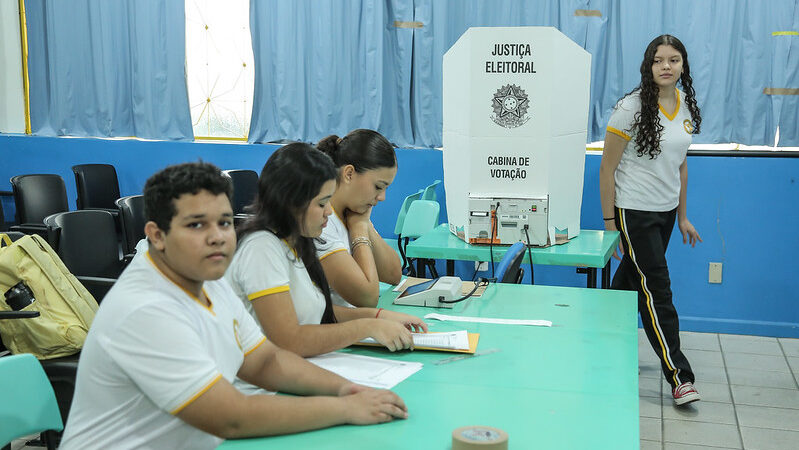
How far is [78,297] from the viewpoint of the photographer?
2.66 meters

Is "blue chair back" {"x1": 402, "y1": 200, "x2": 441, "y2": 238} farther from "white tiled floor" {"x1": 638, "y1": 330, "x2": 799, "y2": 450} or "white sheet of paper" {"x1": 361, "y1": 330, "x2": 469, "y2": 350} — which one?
"white sheet of paper" {"x1": 361, "y1": 330, "x2": 469, "y2": 350}

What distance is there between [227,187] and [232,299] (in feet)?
0.89

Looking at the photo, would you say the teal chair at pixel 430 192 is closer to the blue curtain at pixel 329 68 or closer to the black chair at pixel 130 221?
the blue curtain at pixel 329 68

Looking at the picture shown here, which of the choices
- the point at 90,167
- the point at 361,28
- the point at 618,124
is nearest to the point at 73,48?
the point at 90,167

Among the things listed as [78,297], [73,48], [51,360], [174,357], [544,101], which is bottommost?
[51,360]

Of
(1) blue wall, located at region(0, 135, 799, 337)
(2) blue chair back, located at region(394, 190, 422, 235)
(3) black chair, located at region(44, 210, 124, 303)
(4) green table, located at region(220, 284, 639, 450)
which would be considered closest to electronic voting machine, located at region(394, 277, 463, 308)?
(4) green table, located at region(220, 284, 639, 450)

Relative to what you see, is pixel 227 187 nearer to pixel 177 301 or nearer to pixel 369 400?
pixel 177 301

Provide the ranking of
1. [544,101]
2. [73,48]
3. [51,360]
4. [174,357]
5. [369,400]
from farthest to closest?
[73,48] < [544,101] < [51,360] < [369,400] < [174,357]

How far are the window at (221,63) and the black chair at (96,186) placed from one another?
778 millimetres

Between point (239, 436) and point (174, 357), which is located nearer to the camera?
point (174, 357)

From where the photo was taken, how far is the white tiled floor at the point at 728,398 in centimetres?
309

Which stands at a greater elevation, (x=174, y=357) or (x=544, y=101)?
(x=544, y=101)

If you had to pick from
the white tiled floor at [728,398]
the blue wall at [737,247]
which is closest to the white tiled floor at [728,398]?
the white tiled floor at [728,398]

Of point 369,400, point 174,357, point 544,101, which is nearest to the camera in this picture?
point 174,357
